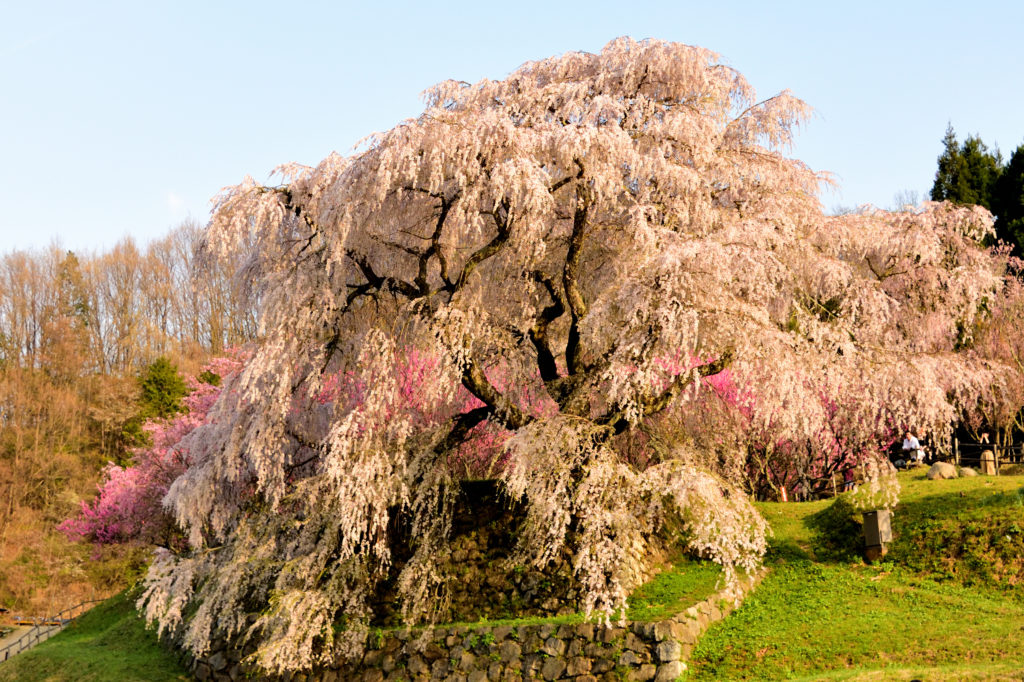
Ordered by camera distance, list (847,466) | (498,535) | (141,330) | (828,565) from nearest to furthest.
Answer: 1. (828,565)
2. (498,535)
3. (847,466)
4. (141,330)

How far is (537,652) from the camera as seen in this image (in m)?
12.2

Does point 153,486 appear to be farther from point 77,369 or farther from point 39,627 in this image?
point 77,369

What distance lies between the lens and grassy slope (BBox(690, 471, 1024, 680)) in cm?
1024

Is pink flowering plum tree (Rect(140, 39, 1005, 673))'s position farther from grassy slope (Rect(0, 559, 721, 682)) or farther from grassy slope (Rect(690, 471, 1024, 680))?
grassy slope (Rect(690, 471, 1024, 680))

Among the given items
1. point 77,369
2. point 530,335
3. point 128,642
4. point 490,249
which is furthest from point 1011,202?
point 77,369

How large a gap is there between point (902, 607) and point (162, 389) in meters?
30.1

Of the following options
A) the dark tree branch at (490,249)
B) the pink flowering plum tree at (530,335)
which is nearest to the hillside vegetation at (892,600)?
the pink flowering plum tree at (530,335)

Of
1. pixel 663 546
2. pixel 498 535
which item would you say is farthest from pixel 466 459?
pixel 663 546

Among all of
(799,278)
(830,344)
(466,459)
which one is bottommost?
(466,459)

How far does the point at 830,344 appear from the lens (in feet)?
40.7

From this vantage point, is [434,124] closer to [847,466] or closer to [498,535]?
[498,535]

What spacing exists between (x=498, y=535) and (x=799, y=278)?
250 inches

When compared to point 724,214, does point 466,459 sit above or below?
below

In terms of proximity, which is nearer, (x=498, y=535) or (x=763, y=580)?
(x=763, y=580)
